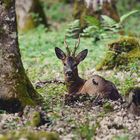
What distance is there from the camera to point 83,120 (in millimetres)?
7699

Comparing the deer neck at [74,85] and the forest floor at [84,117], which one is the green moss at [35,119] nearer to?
the forest floor at [84,117]

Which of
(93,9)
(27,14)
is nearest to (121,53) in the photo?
(93,9)

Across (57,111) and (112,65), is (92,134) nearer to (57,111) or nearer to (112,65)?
(57,111)

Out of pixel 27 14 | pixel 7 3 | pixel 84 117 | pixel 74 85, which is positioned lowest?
pixel 84 117

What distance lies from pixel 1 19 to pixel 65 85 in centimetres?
238

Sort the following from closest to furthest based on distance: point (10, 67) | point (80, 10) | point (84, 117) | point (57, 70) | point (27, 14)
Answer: point (84, 117)
point (10, 67)
point (57, 70)
point (80, 10)
point (27, 14)

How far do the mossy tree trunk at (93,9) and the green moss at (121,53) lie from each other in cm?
490

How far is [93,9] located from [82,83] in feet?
24.2

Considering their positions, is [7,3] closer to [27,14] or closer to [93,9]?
[93,9]

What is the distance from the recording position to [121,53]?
11.7 meters

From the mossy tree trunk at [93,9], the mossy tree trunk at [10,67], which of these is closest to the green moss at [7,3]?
the mossy tree trunk at [10,67]

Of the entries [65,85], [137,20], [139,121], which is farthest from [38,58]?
[137,20]

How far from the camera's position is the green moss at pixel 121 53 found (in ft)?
38.2

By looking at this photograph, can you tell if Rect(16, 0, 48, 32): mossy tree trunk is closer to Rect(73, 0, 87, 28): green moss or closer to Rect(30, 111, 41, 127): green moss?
Rect(73, 0, 87, 28): green moss
